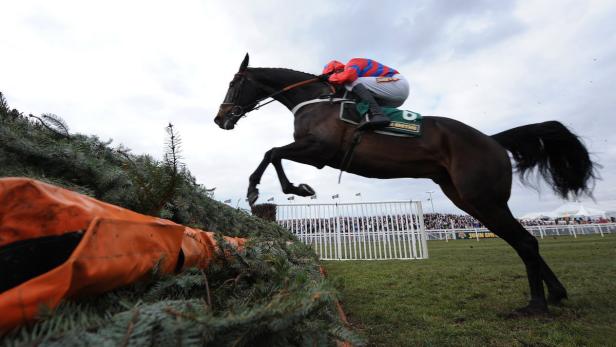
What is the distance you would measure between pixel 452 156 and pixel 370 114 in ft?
3.43

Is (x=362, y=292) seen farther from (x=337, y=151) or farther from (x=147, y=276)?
(x=147, y=276)

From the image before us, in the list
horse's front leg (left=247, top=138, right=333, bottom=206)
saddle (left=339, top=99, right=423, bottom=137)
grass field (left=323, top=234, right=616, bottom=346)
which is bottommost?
grass field (left=323, top=234, right=616, bottom=346)

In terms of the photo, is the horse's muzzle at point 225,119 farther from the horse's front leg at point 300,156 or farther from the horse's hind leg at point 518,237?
the horse's hind leg at point 518,237

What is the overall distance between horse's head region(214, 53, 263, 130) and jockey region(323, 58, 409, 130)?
3.19ft

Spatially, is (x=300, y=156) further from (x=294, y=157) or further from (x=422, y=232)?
(x=422, y=232)

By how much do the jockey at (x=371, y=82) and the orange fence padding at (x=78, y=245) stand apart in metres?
2.79

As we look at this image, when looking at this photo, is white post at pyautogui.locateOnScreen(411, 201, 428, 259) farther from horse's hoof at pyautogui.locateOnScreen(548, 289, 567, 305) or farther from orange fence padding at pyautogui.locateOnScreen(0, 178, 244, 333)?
orange fence padding at pyautogui.locateOnScreen(0, 178, 244, 333)

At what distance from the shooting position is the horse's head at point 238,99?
3.91 m

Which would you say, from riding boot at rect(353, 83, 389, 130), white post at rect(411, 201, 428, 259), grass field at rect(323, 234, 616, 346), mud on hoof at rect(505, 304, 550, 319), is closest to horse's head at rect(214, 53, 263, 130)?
riding boot at rect(353, 83, 389, 130)

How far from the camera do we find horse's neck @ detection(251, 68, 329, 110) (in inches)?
151

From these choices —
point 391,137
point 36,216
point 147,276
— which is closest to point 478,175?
point 391,137

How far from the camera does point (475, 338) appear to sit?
2.35 metres

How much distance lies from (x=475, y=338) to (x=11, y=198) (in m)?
2.76


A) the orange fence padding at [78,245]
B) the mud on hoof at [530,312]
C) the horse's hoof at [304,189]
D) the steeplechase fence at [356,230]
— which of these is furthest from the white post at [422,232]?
the orange fence padding at [78,245]
